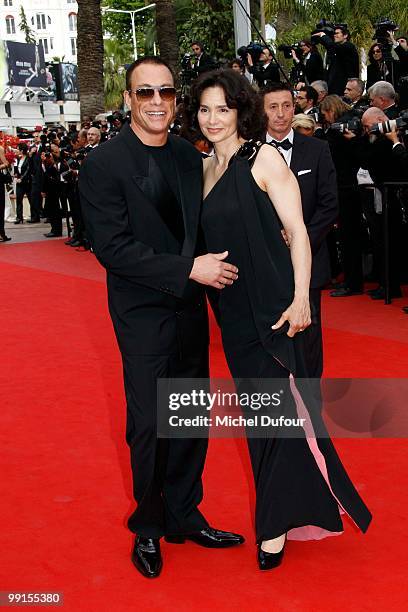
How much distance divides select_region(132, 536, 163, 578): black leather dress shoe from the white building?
101m

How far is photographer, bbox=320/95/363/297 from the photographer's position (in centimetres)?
822

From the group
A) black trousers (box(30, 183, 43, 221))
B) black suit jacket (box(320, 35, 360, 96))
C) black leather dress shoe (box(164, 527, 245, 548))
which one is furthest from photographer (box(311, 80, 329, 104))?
black trousers (box(30, 183, 43, 221))

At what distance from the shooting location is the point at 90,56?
17.0 m

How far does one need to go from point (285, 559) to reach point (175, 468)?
541mm

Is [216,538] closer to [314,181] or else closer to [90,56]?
[314,181]

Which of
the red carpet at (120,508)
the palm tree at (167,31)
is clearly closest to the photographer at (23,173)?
the palm tree at (167,31)

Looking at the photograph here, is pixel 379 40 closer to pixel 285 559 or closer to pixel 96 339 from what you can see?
pixel 96 339

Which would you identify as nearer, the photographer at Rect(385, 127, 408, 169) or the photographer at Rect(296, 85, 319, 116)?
the photographer at Rect(385, 127, 408, 169)

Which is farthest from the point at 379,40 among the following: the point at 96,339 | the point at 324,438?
the point at 324,438

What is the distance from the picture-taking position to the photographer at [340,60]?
36.9ft

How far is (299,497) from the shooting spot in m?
3.10

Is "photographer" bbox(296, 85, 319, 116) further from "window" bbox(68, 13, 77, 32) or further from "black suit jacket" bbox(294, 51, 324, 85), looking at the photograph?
"window" bbox(68, 13, 77, 32)

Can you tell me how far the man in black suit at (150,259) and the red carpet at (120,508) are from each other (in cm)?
24

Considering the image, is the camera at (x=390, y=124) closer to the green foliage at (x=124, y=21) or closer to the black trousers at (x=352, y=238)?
the black trousers at (x=352, y=238)
